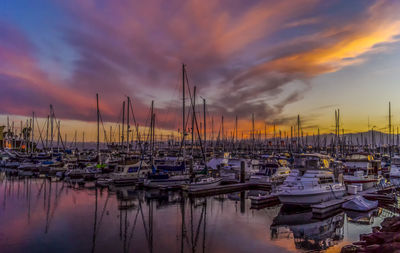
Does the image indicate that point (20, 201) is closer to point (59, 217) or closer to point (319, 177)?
point (59, 217)

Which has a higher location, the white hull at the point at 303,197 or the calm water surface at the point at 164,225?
the white hull at the point at 303,197

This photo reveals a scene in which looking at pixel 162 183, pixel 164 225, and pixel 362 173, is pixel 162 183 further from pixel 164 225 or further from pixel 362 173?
pixel 362 173

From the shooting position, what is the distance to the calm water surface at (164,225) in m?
15.1

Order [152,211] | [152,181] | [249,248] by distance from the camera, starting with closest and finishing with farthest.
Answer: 1. [249,248]
2. [152,211]
3. [152,181]

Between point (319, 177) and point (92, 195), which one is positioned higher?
point (319, 177)

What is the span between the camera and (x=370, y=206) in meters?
23.4

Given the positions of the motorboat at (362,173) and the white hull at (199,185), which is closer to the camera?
the white hull at (199,185)

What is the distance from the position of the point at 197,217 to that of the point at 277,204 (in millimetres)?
8286

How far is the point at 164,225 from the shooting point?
62.8 ft

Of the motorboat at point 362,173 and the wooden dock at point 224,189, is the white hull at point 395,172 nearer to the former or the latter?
the motorboat at point 362,173

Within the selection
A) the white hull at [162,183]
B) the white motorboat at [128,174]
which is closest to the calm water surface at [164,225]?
the white hull at [162,183]

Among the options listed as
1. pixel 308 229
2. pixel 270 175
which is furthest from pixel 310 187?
pixel 270 175

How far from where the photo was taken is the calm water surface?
49.6 feet

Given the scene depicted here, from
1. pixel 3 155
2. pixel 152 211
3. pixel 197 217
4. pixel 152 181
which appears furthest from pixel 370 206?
pixel 3 155
